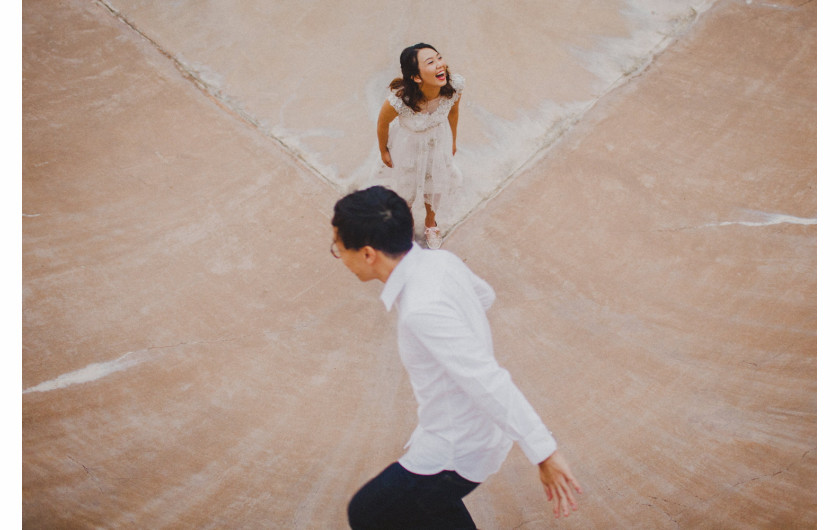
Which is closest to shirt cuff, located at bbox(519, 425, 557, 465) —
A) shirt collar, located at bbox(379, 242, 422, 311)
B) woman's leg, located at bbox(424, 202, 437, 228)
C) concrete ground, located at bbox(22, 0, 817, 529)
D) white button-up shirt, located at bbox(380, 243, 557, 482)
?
white button-up shirt, located at bbox(380, 243, 557, 482)

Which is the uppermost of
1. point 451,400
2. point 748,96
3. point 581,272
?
point 748,96

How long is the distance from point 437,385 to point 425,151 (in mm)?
1640

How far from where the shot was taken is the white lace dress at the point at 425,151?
2758 millimetres

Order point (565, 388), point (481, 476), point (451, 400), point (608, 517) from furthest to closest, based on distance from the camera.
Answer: point (565, 388) → point (608, 517) → point (481, 476) → point (451, 400)

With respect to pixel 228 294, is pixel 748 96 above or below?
above

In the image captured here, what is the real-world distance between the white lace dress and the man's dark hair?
1170mm

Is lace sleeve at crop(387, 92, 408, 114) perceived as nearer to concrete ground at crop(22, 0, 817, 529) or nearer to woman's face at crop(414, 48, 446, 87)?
woman's face at crop(414, 48, 446, 87)

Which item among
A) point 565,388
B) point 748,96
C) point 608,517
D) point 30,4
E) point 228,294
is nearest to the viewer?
point 608,517

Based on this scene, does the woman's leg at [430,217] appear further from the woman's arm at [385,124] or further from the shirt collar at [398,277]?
the shirt collar at [398,277]

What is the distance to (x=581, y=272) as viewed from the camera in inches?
125

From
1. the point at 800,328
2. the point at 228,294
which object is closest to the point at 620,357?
the point at 800,328

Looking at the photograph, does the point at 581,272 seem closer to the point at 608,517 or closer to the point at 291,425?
the point at 608,517

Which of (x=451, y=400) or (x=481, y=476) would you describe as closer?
(x=451, y=400)

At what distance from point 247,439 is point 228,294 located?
33.7 inches
